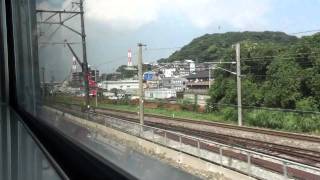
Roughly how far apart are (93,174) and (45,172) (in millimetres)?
Answer: 455

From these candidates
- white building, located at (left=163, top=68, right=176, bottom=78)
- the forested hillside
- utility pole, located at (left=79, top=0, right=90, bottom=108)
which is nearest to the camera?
the forested hillside

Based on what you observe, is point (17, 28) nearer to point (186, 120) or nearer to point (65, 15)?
point (65, 15)

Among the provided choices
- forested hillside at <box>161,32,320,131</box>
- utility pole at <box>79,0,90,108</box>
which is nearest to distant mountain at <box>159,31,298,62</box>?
forested hillside at <box>161,32,320,131</box>

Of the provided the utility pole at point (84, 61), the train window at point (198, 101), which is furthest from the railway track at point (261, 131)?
the utility pole at point (84, 61)

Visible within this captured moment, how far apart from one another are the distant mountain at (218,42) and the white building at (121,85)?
0.12 meters

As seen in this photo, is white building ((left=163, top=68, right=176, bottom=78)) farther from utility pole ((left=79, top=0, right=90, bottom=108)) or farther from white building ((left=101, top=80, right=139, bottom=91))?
utility pole ((left=79, top=0, right=90, bottom=108))

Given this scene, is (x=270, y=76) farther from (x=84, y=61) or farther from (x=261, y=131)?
(x=84, y=61)

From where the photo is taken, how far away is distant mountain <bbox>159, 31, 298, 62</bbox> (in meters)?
0.47

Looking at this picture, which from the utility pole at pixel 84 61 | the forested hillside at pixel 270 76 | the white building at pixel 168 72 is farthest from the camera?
the utility pole at pixel 84 61

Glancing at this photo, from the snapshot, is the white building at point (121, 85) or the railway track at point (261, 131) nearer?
the railway track at point (261, 131)

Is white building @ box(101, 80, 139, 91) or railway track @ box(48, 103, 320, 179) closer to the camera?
railway track @ box(48, 103, 320, 179)

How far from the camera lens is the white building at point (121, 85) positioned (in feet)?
2.38

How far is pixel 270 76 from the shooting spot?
0.48 meters

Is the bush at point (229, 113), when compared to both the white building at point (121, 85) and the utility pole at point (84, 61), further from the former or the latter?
the utility pole at point (84, 61)
